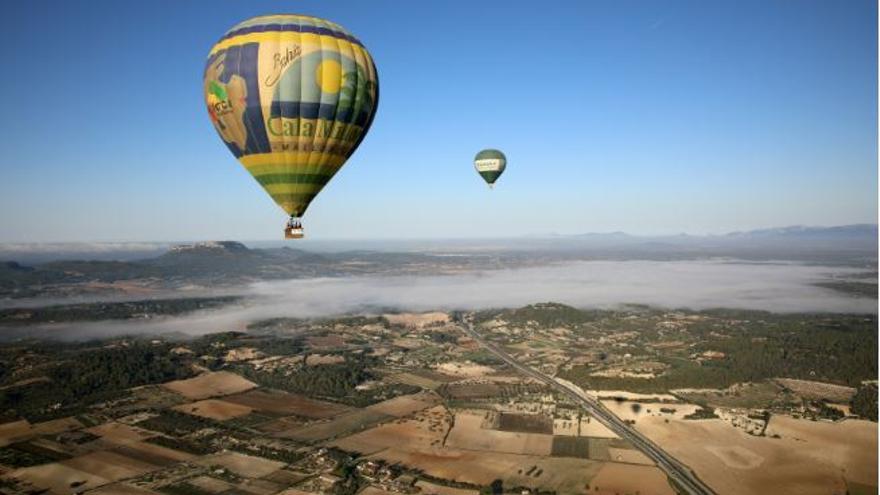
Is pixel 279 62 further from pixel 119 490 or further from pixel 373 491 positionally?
pixel 119 490

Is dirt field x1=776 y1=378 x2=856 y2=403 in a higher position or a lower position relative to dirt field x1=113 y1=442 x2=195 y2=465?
higher

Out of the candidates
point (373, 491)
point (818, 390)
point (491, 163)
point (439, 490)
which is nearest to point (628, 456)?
point (439, 490)

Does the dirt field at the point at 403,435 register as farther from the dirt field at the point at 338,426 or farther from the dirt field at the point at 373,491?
the dirt field at the point at 373,491

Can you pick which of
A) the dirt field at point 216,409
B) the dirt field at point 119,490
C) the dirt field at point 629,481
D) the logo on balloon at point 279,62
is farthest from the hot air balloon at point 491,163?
the dirt field at point 119,490

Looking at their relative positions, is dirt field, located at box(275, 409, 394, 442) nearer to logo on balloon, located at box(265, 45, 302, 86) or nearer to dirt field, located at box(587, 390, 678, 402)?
dirt field, located at box(587, 390, 678, 402)

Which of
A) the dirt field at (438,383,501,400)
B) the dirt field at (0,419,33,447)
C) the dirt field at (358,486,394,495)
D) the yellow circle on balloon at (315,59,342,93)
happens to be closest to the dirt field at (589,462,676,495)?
the dirt field at (358,486,394,495)

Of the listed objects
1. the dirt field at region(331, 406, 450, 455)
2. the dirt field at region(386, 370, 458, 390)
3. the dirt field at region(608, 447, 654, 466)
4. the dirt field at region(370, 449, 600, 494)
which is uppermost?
the dirt field at region(608, 447, 654, 466)
